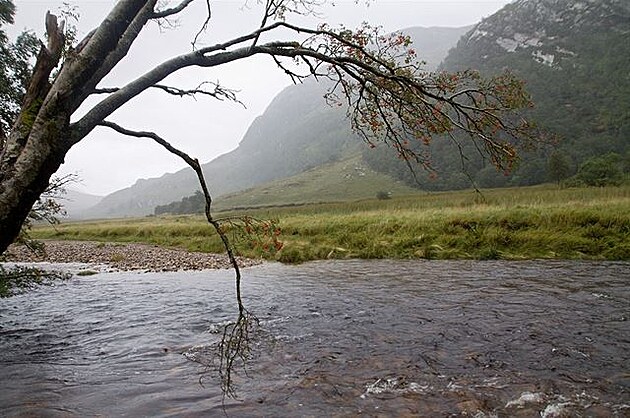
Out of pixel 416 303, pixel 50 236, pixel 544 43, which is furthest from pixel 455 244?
pixel 544 43

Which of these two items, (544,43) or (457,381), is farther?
(544,43)

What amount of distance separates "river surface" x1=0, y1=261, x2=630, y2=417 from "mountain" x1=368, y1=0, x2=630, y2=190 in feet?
287

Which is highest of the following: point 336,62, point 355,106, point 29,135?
point 336,62

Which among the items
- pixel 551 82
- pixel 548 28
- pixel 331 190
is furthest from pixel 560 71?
pixel 331 190

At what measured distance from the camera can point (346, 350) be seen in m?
6.56

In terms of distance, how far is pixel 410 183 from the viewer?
483 ft

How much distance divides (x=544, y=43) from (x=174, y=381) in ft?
598

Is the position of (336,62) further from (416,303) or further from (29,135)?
(416,303)

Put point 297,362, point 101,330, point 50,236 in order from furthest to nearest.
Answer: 1. point 50,236
2. point 101,330
3. point 297,362

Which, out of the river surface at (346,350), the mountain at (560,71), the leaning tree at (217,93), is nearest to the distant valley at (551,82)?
the mountain at (560,71)

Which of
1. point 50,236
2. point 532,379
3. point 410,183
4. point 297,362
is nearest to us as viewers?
point 532,379

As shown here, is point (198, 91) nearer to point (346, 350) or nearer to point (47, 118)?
point (47, 118)

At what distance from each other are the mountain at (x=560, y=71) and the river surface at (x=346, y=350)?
87.3 metres

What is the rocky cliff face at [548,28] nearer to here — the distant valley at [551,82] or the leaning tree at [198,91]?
the distant valley at [551,82]
